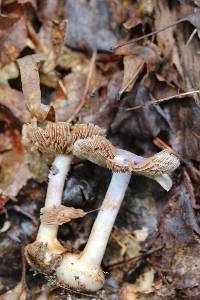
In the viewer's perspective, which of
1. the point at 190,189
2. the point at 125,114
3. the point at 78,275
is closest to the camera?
the point at 78,275

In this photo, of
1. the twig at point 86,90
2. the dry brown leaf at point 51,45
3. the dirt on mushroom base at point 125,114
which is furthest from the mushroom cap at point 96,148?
the dry brown leaf at point 51,45

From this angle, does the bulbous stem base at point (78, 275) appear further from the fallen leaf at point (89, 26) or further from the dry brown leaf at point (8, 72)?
the fallen leaf at point (89, 26)

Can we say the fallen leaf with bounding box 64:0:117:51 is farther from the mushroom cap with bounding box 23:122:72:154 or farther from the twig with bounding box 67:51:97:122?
the mushroom cap with bounding box 23:122:72:154

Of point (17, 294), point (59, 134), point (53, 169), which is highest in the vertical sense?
point (59, 134)

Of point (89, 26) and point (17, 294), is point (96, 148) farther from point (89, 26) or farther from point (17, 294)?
point (89, 26)

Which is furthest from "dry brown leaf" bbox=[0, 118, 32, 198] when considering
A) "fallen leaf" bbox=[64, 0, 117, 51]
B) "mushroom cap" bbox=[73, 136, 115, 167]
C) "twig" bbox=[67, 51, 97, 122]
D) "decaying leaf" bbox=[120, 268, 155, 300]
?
"decaying leaf" bbox=[120, 268, 155, 300]

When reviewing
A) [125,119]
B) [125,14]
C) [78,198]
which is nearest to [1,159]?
[78,198]

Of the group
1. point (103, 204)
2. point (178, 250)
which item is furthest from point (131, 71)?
point (178, 250)
